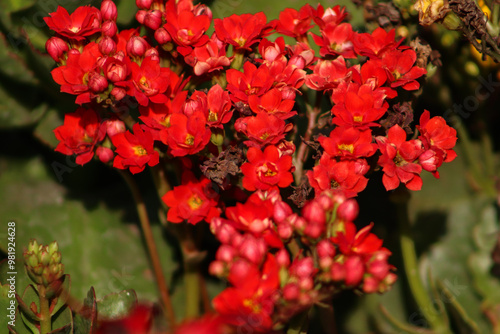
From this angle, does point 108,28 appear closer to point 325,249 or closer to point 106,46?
point 106,46

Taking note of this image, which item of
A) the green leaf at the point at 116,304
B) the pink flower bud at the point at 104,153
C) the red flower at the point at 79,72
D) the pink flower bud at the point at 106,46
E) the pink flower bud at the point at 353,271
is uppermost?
the pink flower bud at the point at 353,271

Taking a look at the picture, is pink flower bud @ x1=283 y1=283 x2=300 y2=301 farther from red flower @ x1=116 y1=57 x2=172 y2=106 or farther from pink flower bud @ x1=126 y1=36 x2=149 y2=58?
pink flower bud @ x1=126 y1=36 x2=149 y2=58

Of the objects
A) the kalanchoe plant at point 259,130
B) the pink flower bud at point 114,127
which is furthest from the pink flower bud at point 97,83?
the pink flower bud at point 114,127

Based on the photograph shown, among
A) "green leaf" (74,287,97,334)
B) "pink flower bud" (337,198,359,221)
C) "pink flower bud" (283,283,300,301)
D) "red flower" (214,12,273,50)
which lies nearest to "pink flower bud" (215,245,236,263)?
"pink flower bud" (283,283,300,301)

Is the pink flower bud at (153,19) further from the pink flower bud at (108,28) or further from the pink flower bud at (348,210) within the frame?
the pink flower bud at (348,210)

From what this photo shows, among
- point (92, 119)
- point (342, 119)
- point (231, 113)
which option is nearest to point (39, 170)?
point (92, 119)

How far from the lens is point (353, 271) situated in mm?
868

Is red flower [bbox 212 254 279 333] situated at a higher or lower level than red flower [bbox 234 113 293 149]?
lower

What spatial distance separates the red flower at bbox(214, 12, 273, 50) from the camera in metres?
1.13

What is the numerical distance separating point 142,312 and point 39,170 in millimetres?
1120

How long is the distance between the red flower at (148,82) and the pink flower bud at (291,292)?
1.49 ft

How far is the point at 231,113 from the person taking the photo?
1059 mm

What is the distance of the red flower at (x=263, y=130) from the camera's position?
1.03m

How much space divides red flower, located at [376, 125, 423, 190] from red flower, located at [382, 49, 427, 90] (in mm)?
103
